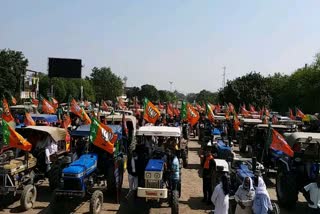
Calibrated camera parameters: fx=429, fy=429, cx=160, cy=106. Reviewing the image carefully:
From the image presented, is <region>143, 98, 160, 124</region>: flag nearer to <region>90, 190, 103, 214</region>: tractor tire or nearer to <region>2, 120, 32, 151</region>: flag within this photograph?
<region>2, 120, 32, 151</region>: flag

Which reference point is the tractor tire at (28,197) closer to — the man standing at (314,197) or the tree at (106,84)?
the man standing at (314,197)

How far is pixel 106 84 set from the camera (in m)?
124

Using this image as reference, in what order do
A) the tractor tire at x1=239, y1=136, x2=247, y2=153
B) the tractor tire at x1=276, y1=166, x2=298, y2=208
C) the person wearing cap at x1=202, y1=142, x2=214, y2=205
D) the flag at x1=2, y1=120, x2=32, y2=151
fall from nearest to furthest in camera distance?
1. the tractor tire at x1=276, y1=166, x2=298, y2=208
2. the flag at x1=2, y1=120, x2=32, y2=151
3. the person wearing cap at x1=202, y1=142, x2=214, y2=205
4. the tractor tire at x1=239, y1=136, x2=247, y2=153

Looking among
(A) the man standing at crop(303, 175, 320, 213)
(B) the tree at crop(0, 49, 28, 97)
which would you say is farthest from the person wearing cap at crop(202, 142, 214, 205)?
(B) the tree at crop(0, 49, 28, 97)

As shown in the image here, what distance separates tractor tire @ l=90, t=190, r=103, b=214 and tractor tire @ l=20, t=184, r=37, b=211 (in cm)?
192

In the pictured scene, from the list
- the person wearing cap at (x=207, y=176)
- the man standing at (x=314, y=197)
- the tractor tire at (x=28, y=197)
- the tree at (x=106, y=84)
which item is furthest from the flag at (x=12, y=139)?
the tree at (x=106, y=84)

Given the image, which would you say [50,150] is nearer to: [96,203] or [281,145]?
[96,203]

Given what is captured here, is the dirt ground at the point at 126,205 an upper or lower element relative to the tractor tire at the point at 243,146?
lower

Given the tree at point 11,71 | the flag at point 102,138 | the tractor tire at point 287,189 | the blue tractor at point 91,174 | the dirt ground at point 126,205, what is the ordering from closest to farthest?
the blue tractor at point 91,174 → the dirt ground at point 126,205 → the tractor tire at point 287,189 → the flag at point 102,138 → the tree at point 11,71

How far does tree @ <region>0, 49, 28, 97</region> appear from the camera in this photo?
58116 millimetres

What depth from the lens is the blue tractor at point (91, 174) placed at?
10.7 meters

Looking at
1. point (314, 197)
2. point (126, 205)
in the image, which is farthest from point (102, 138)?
point (314, 197)

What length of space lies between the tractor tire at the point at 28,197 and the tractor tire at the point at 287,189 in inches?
273

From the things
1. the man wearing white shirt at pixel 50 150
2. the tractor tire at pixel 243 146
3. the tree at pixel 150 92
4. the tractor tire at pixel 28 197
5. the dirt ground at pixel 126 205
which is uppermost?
the tree at pixel 150 92
